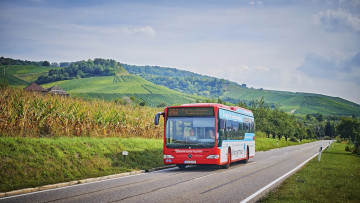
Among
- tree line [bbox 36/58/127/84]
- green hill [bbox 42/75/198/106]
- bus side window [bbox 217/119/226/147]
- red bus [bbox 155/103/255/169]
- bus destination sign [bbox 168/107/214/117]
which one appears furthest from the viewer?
tree line [bbox 36/58/127/84]

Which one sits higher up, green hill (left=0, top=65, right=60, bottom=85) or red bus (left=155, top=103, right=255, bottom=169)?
green hill (left=0, top=65, right=60, bottom=85)

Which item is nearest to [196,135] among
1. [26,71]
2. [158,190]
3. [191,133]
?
[191,133]

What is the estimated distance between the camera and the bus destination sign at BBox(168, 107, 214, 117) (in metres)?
21.6

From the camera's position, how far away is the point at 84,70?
6373 inches

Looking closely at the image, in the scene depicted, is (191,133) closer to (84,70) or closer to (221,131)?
(221,131)

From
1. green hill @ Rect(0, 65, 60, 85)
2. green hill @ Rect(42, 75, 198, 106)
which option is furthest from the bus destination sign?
green hill @ Rect(0, 65, 60, 85)

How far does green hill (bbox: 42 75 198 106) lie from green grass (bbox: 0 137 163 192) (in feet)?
308

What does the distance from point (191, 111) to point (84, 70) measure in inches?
5728

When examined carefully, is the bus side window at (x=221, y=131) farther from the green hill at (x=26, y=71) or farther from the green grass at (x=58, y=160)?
the green hill at (x=26, y=71)

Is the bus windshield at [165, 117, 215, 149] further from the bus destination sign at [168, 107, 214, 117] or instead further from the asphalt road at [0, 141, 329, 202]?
the asphalt road at [0, 141, 329, 202]

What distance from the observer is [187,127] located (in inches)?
840

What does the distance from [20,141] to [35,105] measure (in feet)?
15.5

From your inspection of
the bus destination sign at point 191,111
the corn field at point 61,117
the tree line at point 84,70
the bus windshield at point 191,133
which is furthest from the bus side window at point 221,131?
the tree line at point 84,70

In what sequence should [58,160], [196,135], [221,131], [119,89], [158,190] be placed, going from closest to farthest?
[158,190] → [58,160] → [196,135] → [221,131] → [119,89]
